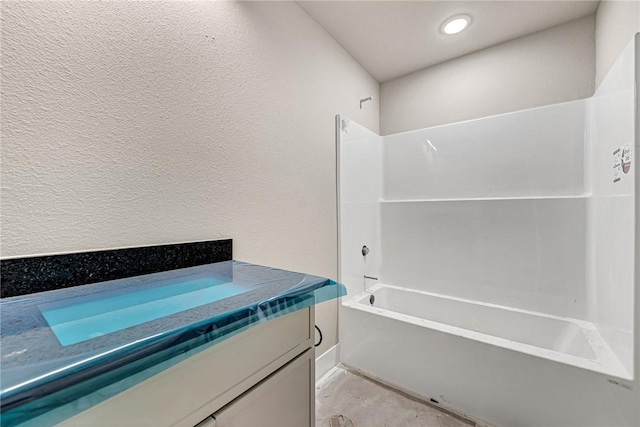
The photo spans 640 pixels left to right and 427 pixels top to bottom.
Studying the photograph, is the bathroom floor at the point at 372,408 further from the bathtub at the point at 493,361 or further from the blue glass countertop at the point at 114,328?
the blue glass countertop at the point at 114,328

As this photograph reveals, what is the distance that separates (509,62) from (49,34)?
2.76 metres

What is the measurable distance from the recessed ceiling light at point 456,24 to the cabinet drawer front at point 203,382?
218 centimetres

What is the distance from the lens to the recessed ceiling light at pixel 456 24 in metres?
1.80

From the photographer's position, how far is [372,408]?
1579mm

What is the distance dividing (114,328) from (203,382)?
0.76ft

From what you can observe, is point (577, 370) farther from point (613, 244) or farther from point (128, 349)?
point (128, 349)

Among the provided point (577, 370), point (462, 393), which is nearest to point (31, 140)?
point (462, 393)

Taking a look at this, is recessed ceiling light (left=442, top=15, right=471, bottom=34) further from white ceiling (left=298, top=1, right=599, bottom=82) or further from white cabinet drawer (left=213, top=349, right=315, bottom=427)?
white cabinet drawer (left=213, top=349, right=315, bottom=427)

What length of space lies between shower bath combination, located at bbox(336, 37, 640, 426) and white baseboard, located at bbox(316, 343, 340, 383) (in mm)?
49

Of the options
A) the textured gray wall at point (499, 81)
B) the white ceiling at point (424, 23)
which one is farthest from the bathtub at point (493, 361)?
the white ceiling at point (424, 23)

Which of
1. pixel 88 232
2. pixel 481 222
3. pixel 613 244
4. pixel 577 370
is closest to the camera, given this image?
Result: pixel 88 232

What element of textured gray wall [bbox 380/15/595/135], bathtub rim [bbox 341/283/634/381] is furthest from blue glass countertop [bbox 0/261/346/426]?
textured gray wall [bbox 380/15/595/135]

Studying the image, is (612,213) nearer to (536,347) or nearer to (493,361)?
(536,347)

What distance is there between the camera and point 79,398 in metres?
0.40
